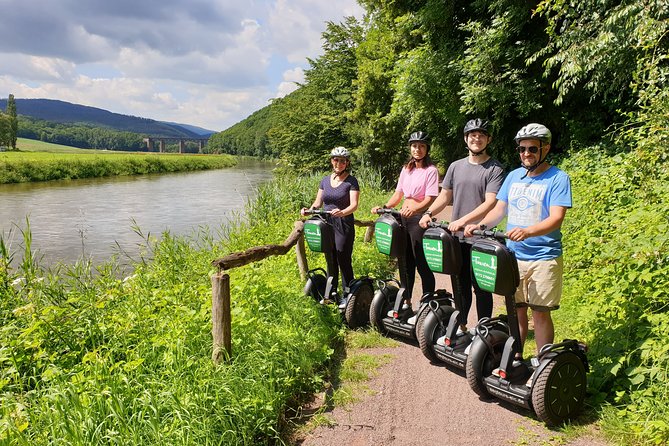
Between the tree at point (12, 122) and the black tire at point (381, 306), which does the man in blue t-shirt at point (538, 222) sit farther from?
the tree at point (12, 122)

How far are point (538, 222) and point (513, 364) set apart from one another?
0.93 meters

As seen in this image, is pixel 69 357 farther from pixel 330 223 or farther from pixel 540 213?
pixel 540 213

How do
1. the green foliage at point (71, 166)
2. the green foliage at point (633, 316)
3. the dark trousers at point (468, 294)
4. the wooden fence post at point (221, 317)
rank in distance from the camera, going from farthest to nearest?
the green foliage at point (71, 166) < the dark trousers at point (468, 294) < the wooden fence post at point (221, 317) < the green foliage at point (633, 316)

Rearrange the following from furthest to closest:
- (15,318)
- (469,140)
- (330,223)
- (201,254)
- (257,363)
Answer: (201,254) → (330,223) → (15,318) → (469,140) → (257,363)

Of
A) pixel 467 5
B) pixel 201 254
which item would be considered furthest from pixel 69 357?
pixel 467 5

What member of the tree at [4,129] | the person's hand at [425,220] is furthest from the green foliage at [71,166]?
the person's hand at [425,220]

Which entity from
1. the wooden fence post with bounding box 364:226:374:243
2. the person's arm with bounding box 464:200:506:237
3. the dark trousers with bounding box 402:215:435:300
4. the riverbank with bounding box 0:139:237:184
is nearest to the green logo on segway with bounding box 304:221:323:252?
the dark trousers with bounding box 402:215:435:300

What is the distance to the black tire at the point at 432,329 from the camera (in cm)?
382

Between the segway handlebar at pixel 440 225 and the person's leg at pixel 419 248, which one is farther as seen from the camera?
the person's leg at pixel 419 248

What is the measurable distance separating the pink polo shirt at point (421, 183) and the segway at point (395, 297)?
0.87 feet

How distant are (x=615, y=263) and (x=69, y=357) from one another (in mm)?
4086

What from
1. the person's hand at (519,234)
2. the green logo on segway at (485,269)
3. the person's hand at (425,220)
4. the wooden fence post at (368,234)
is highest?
the person's hand at (519,234)

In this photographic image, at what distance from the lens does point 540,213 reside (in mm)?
3133

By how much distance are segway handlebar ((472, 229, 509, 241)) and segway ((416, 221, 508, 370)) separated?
36 centimetres
